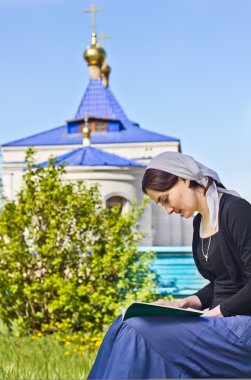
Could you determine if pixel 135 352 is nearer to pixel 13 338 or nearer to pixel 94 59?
pixel 13 338

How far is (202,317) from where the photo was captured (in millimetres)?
2469

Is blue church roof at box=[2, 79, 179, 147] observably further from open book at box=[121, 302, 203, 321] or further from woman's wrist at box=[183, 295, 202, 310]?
open book at box=[121, 302, 203, 321]

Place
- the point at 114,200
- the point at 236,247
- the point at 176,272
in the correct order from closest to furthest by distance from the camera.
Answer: the point at 236,247
the point at 176,272
the point at 114,200

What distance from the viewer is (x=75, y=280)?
620 centimetres

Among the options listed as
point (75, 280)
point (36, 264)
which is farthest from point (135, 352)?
point (36, 264)

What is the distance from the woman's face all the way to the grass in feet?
6.00

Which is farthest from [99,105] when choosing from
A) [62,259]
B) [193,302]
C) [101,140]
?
[193,302]

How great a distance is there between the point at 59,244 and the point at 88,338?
43.8 inches

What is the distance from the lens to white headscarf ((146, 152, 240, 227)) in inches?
101

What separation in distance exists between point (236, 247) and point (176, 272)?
12.9 feet

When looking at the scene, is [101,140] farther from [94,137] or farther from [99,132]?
[99,132]

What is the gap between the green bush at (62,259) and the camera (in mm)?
6160

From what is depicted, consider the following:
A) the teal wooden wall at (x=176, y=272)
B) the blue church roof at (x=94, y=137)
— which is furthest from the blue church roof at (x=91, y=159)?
the teal wooden wall at (x=176, y=272)

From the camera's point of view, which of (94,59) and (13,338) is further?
(94,59)
